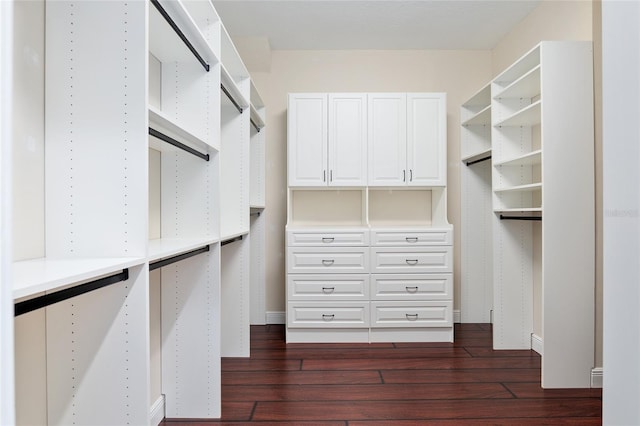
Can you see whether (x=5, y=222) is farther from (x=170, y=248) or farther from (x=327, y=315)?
(x=327, y=315)

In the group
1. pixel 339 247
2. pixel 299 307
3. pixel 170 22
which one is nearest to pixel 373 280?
pixel 339 247

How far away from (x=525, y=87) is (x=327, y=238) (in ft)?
5.69

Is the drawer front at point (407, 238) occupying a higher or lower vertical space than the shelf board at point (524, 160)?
lower

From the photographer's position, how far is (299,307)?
140 inches

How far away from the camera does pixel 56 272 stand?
0.99 metres

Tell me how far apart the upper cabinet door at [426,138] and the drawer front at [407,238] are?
0.44m

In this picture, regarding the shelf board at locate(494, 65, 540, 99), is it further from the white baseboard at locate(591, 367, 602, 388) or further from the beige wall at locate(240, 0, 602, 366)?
the white baseboard at locate(591, 367, 602, 388)

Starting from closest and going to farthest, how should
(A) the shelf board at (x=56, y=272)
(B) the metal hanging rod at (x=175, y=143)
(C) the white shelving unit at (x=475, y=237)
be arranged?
1. (A) the shelf board at (x=56, y=272)
2. (B) the metal hanging rod at (x=175, y=143)
3. (C) the white shelving unit at (x=475, y=237)

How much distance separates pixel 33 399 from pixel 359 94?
123 inches

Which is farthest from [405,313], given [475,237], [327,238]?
[475,237]

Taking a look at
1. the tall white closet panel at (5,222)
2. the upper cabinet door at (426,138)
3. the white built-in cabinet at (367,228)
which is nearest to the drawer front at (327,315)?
the white built-in cabinet at (367,228)

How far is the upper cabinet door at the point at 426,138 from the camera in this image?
12.3 ft

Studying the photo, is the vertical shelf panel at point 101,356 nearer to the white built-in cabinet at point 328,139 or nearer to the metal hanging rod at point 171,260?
the metal hanging rod at point 171,260

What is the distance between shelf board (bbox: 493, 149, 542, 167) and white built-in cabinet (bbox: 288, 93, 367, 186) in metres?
1.06
